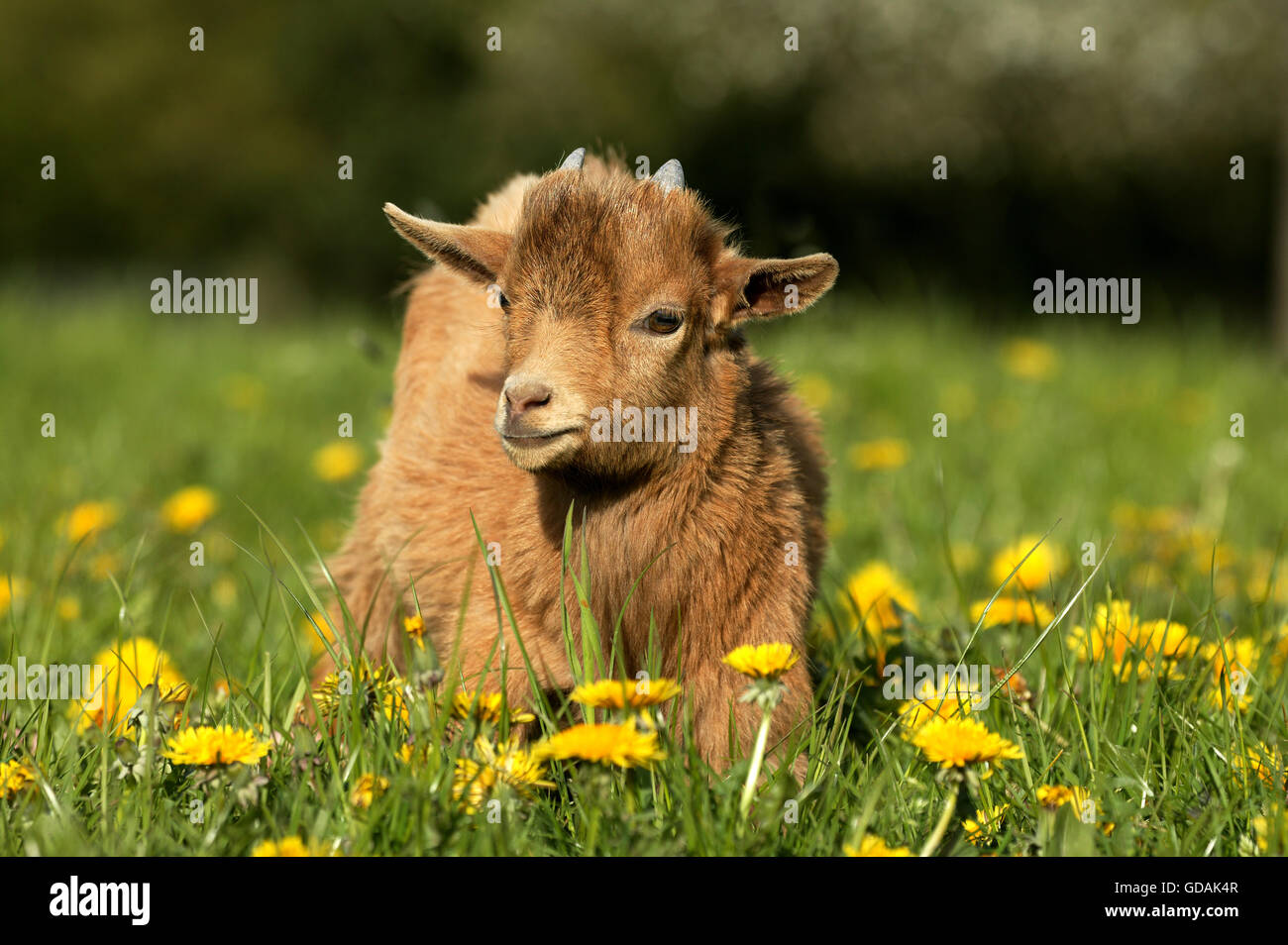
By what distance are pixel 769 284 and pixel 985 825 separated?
1.45 meters

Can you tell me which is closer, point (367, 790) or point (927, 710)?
point (367, 790)

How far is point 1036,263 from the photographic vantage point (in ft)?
61.6

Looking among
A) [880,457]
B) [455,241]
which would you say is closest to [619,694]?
[455,241]

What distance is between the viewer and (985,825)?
2.81m

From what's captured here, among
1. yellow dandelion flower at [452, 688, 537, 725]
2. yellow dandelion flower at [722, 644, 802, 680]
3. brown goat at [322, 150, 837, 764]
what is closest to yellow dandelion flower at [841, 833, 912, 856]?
yellow dandelion flower at [722, 644, 802, 680]

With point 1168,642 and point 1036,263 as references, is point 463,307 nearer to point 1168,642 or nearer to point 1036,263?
point 1168,642

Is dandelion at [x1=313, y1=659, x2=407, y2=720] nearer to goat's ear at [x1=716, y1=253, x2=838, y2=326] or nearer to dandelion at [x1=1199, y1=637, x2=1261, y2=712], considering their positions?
goat's ear at [x1=716, y1=253, x2=838, y2=326]

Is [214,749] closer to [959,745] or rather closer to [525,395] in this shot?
[525,395]

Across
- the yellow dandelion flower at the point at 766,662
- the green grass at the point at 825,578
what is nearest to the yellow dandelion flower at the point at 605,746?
the green grass at the point at 825,578

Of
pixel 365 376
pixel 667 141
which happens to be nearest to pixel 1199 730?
pixel 365 376

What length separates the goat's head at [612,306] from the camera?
308 cm

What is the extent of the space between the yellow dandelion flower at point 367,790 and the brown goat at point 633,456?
44 centimetres

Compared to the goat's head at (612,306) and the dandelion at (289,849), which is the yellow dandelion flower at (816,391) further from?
the dandelion at (289,849)

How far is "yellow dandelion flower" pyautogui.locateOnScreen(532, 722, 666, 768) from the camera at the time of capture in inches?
97.1
